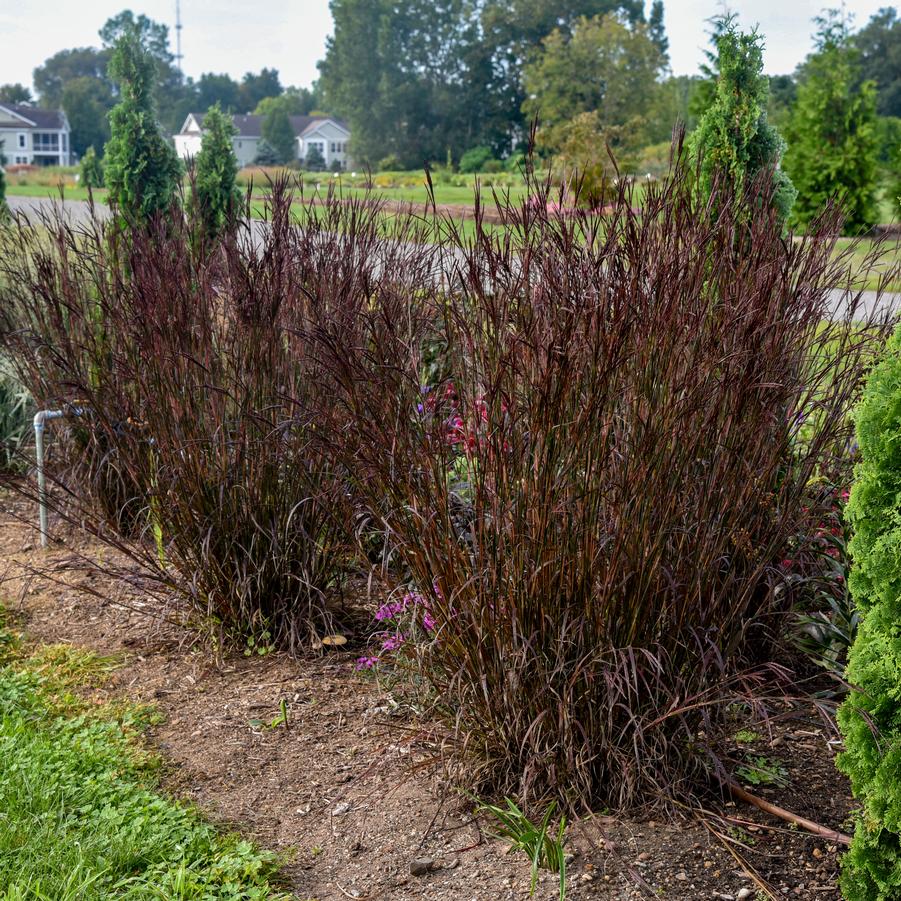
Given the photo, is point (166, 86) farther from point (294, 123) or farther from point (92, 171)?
point (92, 171)

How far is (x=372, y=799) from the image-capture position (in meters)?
2.77

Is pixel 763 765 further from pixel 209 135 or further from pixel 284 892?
pixel 209 135

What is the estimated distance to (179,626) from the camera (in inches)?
153

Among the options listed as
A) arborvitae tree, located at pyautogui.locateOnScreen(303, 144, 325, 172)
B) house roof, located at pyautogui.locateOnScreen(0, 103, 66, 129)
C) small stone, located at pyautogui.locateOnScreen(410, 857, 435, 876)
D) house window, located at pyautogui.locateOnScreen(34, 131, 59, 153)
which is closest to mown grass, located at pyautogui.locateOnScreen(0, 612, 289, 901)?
small stone, located at pyautogui.locateOnScreen(410, 857, 435, 876)

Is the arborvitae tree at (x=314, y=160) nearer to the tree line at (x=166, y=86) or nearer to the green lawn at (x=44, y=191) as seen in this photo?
the tree line at (x=166, y=86)

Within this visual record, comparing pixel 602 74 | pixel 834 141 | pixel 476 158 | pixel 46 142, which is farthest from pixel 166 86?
pixel 834 141

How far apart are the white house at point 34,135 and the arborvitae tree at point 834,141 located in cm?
7532

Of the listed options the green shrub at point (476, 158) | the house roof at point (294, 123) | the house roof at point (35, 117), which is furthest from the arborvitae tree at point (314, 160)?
the green shrub at point (476, 158)

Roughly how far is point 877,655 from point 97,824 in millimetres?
1985

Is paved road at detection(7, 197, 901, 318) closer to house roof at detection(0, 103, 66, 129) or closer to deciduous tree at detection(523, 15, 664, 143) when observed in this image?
deciduous tree at detection(523, 15, 664, 143)

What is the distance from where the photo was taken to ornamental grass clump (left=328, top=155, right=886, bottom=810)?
2.39 meters

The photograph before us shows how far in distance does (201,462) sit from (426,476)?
50.8 inches

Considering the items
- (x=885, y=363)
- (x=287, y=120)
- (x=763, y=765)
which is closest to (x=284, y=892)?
(x=763, y=765)

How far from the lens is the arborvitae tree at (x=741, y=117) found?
16.3 feet
